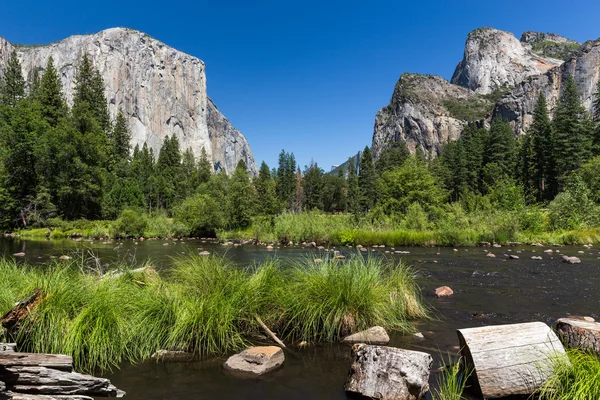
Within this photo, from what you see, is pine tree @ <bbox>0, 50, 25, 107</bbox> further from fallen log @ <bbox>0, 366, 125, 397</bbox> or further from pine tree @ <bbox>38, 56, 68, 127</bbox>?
fallen log @ <bbox>0, 366, 125, 397</bbox>

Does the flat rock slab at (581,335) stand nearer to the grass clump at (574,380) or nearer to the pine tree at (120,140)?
the grass clump at (574,380)

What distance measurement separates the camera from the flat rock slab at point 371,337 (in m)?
5.98

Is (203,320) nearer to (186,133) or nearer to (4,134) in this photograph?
(4,134)

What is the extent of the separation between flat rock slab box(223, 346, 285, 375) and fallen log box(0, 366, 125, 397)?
1850 mm

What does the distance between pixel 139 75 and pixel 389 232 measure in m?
160

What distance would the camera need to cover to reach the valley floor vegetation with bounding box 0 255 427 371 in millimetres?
4902

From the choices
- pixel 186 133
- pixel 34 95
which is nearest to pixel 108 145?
pixel 34 95

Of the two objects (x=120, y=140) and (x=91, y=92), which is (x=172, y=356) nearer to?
(x=91, y=92)

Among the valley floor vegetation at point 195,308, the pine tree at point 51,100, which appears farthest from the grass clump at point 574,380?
the pine tree at point 51,100

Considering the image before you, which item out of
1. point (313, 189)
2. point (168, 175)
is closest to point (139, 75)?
point (168, 175)

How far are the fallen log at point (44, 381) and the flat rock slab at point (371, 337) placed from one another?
3862 millimetres

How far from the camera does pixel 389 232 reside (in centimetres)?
2730

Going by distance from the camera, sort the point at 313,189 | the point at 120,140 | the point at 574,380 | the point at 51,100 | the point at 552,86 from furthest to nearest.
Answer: the point at 552,86
the point at 313,189
the point at 120,140
the point at 51,100
the point at 574,380

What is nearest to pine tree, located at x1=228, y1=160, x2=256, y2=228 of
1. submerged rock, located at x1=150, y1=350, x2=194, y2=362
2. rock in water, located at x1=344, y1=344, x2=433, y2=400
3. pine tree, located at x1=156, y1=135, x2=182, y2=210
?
submerged rock, located at x1=150, y1=350, x2=194, y2=362
